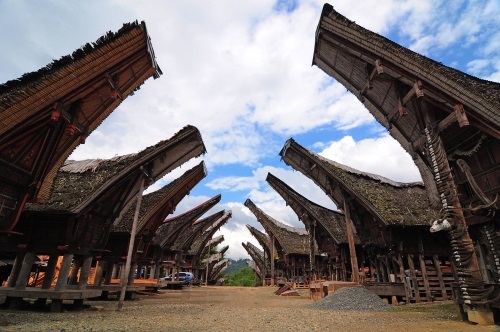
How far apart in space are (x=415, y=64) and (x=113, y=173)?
10.6 meters

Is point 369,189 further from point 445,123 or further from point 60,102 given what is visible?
point 60,102

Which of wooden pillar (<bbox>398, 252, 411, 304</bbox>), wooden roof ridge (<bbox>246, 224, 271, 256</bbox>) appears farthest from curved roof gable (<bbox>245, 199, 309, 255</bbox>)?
wooden pillar (<bbox>398, 252, 411, 304</bbox>)

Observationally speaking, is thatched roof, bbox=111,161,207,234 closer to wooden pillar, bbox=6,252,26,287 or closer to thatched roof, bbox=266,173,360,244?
wooden pillar, bbox=6,252,26,287

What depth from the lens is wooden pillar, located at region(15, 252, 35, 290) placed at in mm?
8297

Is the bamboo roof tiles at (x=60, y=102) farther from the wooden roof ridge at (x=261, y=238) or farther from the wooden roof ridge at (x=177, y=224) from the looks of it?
the wooden roof ridge at (x=261, y=238)

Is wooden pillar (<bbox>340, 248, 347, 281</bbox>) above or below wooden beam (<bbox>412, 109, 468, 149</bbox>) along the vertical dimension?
below

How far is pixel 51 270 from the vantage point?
8.95 meters

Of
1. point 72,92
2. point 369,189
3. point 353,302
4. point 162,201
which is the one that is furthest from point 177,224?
point 72,92

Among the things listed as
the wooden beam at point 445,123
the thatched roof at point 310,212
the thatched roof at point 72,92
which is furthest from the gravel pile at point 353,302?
the thatched roof at point 72,92

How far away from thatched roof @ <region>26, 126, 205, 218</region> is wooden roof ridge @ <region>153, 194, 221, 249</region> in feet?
29.8

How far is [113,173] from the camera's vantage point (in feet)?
33.2

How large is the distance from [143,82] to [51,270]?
6997 millimetres

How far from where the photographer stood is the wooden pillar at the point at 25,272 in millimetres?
8297

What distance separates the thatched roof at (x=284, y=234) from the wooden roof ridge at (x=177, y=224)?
9083 millimetres
